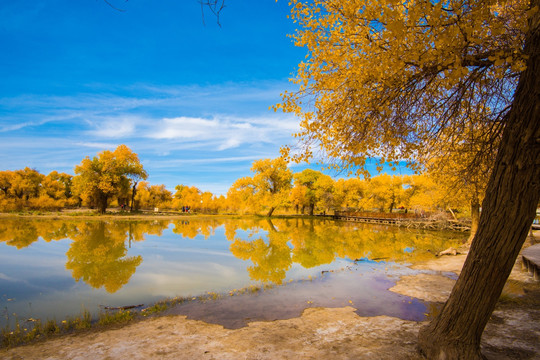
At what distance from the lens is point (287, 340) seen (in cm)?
515

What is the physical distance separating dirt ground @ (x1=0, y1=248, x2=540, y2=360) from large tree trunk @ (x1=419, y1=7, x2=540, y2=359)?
849 mm

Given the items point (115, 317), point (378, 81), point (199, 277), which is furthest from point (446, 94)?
point (199, 277)

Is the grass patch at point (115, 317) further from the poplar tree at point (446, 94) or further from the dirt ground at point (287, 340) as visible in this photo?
the poplar tree at point (446, 94)

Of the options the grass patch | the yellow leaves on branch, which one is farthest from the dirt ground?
the yellow leaves on branch

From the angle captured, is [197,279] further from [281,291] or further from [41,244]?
[41,244]

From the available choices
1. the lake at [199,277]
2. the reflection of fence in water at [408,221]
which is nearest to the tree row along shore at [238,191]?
the reflection of fence in water at [408,221]

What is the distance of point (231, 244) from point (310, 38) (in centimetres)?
1595

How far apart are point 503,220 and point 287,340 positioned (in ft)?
12.9

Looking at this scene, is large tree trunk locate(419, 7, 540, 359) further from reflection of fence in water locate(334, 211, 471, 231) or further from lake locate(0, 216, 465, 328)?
reflection of fence in water locate(334, 211, 471, 231)

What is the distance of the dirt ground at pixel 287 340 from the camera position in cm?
451

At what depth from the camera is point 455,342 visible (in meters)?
3.85

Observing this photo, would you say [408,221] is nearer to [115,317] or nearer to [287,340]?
[287,340]

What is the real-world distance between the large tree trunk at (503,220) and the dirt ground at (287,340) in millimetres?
849

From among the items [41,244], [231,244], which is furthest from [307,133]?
[41,244]
